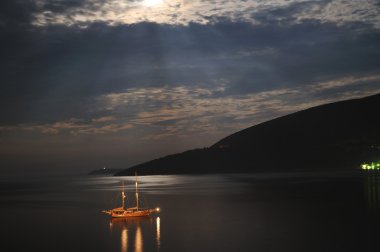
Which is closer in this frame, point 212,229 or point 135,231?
point 212,229

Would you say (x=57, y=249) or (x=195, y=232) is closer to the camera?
(x=57, y=249)

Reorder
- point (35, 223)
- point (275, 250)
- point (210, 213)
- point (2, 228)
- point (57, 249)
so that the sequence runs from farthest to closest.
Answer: point (210, 213) → point (35, 223) → point (2, 228) → point (57, 249) → point (275, 250)

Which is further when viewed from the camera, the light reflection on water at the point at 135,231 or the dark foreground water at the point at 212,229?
the light reflection on water at the point at 135,231

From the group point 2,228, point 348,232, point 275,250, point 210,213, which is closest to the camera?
point 275,250

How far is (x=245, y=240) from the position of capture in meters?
55.5

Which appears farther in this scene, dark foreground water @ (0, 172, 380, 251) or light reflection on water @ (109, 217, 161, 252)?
light reflection on water @ (109, 217, 161, 252)

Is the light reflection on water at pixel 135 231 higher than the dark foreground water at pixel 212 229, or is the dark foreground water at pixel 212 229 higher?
the dark foreground water at pixel 212 229

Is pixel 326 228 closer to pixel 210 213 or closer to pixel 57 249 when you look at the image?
pixel 210 213

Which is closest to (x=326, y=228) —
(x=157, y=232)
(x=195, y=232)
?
(x=195, y=232)

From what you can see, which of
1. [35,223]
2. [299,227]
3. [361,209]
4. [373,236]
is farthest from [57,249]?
[361,209]

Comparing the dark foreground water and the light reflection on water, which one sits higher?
the dark foreground water

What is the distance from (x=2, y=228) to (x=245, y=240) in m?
42.0

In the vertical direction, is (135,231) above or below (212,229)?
below

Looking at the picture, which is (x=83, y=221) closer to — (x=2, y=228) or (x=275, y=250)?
(x=2, y=228)
